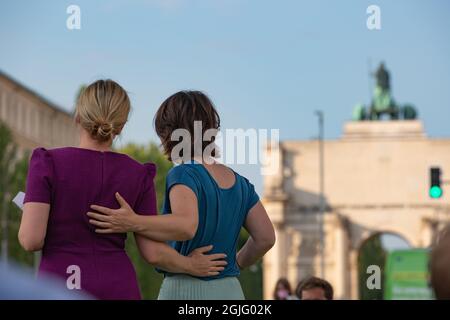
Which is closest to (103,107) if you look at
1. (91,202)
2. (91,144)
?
(91,144)

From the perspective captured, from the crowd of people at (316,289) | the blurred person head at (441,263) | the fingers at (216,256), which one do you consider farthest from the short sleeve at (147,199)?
the crowd of people at (316,289)

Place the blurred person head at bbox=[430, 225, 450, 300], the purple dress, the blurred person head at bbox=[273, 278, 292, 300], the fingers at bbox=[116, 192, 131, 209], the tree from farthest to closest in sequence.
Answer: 1. the tree
2. the blurred person head at bbox=[273, 278, 292, 300]
3. the fingers at bbox=[116, 192, 131, 209]
4. the purple dress
5. the blurred person head at bbox=[430, 225, 450, 300]

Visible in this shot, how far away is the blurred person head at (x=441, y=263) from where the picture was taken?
9.96 ft

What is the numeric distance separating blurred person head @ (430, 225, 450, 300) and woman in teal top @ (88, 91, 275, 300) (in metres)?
1.58

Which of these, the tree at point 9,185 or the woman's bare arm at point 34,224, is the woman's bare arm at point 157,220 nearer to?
the woman's bare arm at point 34,224

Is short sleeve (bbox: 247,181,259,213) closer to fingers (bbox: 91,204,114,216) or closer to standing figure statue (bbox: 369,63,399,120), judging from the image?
fingers (bbox: 91,204,114,216)

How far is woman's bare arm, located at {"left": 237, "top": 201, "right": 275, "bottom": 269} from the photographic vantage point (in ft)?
16.2

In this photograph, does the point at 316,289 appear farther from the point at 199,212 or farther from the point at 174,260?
the point at 174,260

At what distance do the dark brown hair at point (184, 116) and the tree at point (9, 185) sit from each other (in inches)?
Result: 2025

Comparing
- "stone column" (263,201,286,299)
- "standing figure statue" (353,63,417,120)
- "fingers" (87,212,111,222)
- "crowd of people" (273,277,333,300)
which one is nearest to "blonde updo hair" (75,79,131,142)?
"fingers" (87,212,111,222)

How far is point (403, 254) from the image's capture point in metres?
38.9

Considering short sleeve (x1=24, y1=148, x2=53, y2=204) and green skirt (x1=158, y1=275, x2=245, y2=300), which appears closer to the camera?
short sleeve (x1=24, y1=148, x2=53, y2=204)

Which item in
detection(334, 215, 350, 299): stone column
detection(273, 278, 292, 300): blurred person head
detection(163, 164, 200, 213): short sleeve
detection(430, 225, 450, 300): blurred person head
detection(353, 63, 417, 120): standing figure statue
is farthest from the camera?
detection(353, 63, 417, 120): standing figure statue
